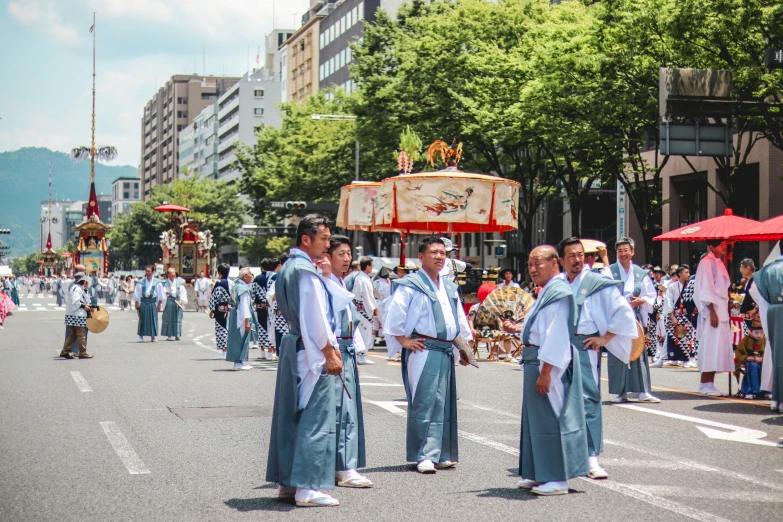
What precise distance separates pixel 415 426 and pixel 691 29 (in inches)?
719

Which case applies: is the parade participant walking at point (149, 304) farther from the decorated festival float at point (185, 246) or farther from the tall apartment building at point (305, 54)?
the tall apartment building at point (305, 54)

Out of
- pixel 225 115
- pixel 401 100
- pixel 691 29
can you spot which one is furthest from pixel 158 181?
pixel 691 29

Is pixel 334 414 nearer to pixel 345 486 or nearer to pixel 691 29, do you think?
pixel 345 486

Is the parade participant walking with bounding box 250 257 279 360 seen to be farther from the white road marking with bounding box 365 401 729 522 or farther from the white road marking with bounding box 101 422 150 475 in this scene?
the white road marking with bounding box 365 401 729 522

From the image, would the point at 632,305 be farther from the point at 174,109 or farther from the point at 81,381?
the point at 174,109

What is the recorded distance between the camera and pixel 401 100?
3816 centimetres

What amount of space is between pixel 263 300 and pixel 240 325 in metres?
1.44

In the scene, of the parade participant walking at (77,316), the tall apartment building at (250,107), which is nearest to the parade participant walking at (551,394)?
the parade participant walking at (77,316)

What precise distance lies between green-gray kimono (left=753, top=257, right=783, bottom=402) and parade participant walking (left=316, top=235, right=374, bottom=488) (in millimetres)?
5812

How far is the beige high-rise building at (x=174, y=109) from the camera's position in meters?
161

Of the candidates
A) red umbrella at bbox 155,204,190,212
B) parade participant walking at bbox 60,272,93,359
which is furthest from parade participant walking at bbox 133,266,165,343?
red umbrella at bbox 155,204,190,212

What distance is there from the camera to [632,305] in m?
12.5

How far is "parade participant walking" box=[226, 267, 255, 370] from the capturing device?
17.9m

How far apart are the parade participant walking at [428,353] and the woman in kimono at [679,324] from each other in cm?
1145
